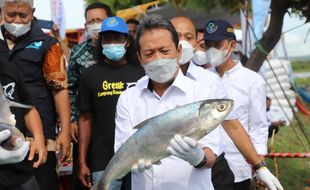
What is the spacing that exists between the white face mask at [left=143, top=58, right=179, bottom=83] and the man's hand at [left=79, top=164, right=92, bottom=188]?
163cm

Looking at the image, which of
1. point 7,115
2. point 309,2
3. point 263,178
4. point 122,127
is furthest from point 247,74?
point 309,2

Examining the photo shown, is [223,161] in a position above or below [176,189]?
below

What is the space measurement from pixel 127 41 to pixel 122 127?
1.50 m

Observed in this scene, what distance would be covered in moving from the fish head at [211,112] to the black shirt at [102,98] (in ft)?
5.54

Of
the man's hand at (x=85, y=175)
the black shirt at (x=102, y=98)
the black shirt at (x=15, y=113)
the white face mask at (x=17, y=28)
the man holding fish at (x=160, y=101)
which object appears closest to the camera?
the man holding fish at (x=160, y=101)

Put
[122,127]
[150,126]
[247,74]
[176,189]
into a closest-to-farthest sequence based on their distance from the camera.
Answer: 1. [150,126]
2. [176,189]
3. [122,127]
4. [247,74]

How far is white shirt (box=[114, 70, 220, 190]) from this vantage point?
102 inches

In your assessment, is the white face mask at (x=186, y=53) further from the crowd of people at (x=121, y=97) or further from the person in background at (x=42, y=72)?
the person in background at (x=42, y=72)

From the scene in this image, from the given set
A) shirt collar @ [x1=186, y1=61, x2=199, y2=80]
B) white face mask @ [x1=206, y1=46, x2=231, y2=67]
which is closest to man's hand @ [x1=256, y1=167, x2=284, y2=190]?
shirt collar @ [x1=186, y1=61, x2=199, y2=80]

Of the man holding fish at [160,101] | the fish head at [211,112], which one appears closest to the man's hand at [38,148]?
the man holding fish at [160,101]

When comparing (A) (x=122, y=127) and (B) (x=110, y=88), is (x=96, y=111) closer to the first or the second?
(B) (x=110, y=88)

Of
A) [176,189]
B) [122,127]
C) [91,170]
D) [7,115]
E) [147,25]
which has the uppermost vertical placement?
[147,25]

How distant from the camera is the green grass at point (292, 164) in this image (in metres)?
7.17

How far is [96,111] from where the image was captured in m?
4.05
